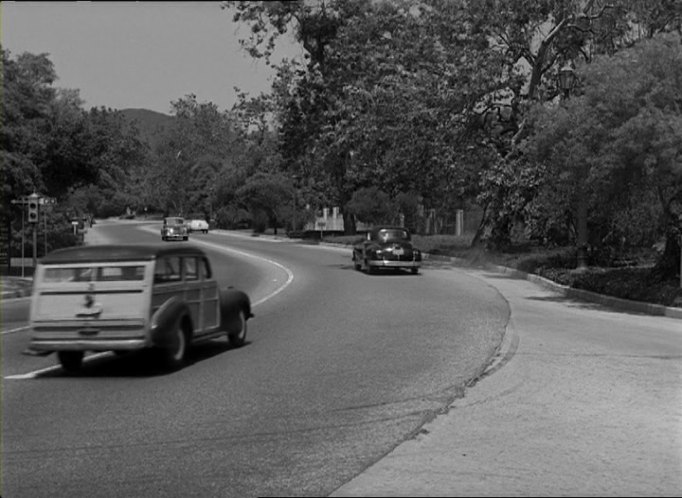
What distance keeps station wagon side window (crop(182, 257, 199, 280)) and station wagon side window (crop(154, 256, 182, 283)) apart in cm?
6

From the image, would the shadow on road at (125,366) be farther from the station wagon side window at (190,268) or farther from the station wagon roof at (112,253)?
the station wagon side window at (190,268)

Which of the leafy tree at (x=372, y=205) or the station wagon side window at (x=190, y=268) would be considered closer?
the station wagon side window at (x=190, y=268)

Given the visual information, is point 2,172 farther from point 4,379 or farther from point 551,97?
point 551,97

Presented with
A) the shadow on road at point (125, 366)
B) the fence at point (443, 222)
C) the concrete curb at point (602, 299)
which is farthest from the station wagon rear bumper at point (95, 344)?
the fence at point (443, 222)

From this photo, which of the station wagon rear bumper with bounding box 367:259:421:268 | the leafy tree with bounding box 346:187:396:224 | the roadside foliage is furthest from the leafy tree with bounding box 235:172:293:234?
the leafy tree with bounding box 346:187:396:224

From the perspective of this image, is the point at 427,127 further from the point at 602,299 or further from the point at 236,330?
the point at 236,330

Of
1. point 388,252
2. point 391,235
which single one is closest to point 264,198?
point 388,252

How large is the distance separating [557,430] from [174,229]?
460cm

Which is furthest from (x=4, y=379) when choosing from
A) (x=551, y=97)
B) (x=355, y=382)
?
(x=551, y=97)

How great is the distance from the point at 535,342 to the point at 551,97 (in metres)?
25.5

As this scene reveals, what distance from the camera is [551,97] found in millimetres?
36906

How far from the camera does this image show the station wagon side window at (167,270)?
209 inches

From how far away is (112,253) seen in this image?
570cm

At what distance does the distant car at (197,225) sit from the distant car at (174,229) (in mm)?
36
